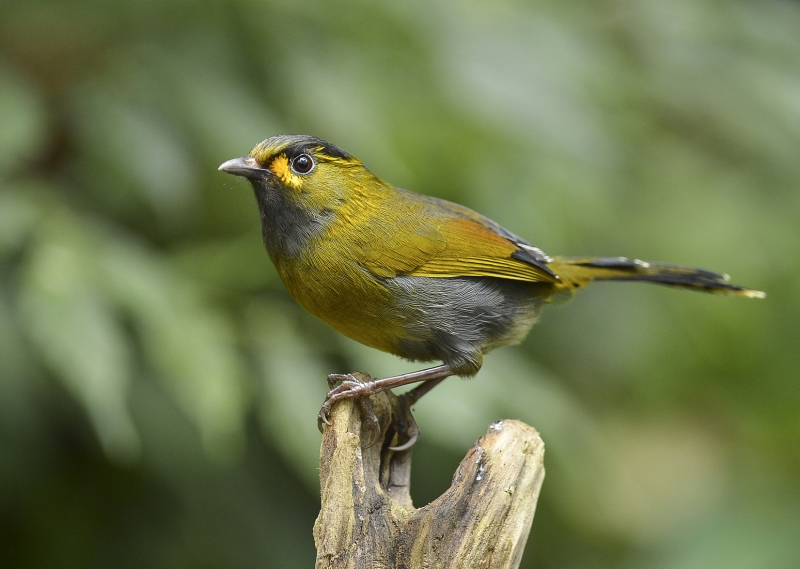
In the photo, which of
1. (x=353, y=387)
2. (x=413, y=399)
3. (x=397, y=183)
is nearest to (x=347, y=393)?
(x=353, y=387)

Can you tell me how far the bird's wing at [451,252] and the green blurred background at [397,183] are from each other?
551 millimetres

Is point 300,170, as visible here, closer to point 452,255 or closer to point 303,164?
point 303,164

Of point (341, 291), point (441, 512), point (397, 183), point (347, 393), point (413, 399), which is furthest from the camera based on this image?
point (397, 183)

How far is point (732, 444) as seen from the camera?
18.9 feet

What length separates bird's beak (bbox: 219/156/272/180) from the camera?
10.0ft

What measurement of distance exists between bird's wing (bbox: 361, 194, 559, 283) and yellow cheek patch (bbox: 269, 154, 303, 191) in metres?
0.36

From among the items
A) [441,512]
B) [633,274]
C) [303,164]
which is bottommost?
[441,512]

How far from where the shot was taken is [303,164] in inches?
126

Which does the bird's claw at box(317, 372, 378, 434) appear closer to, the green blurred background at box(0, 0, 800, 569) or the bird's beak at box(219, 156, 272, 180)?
the green blurred background at box(0, 0, 800, 569)

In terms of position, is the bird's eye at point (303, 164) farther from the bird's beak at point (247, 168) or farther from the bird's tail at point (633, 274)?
the bird's tail at point (633, 274)

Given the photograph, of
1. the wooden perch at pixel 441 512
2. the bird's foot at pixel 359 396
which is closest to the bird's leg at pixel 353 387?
the bird's foot at pixel 359 396

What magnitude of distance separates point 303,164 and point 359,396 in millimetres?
872

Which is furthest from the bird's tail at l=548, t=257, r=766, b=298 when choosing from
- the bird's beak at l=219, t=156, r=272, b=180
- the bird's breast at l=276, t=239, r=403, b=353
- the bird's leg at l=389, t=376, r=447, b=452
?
the bird's beak at l=219, t=156, r=272, b=180

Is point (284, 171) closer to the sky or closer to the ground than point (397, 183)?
closer to the ground
